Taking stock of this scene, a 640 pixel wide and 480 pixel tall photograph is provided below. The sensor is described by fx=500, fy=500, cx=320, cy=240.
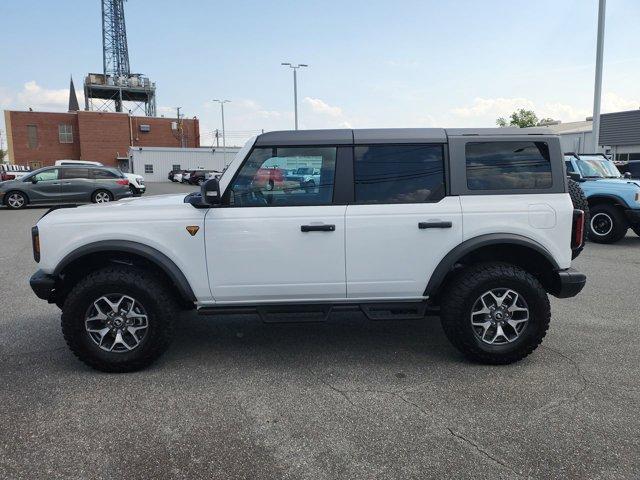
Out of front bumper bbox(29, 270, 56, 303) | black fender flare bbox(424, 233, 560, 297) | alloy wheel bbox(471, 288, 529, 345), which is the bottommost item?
alloy wheel bbox(471, 288, 529, 345)

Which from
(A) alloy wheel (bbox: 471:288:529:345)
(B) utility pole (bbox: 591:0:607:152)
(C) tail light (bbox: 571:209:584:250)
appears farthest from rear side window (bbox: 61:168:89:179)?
(B) utility pole (bbox: 591:0:607:152)

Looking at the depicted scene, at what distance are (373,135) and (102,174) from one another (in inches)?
651

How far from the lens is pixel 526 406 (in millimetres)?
3412

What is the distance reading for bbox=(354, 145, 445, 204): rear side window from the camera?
3.99m

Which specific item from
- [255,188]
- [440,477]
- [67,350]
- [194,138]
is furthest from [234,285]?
[194,138]

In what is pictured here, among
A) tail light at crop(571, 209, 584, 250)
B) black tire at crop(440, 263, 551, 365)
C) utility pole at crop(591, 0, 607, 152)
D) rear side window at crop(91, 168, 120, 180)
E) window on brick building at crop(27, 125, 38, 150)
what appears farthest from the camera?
window on brick building at crop(27, 125, 38, 150)

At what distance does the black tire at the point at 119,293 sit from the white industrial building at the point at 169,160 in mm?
50308

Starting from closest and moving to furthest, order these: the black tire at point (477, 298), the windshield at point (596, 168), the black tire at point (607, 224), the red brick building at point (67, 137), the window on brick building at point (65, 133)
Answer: the black tire at point (477, 298)
the black tire at point (607, 224)
the windshield at point (596, 168)
the red brick building at point (67, 137)
the window on brick building at point (65, 133)

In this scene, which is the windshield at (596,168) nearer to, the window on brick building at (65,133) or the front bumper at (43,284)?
the front bumper at (43,284)

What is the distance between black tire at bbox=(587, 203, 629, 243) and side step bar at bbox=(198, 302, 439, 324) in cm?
762

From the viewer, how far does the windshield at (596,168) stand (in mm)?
10695

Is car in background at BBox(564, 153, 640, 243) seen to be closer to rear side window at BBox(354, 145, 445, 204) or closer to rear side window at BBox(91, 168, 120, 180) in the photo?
rear side window at BBox(354, 145, 445, 204)

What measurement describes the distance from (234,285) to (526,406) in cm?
230

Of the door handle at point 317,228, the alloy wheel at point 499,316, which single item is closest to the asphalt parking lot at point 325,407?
the alloy wheel at point 499,316
